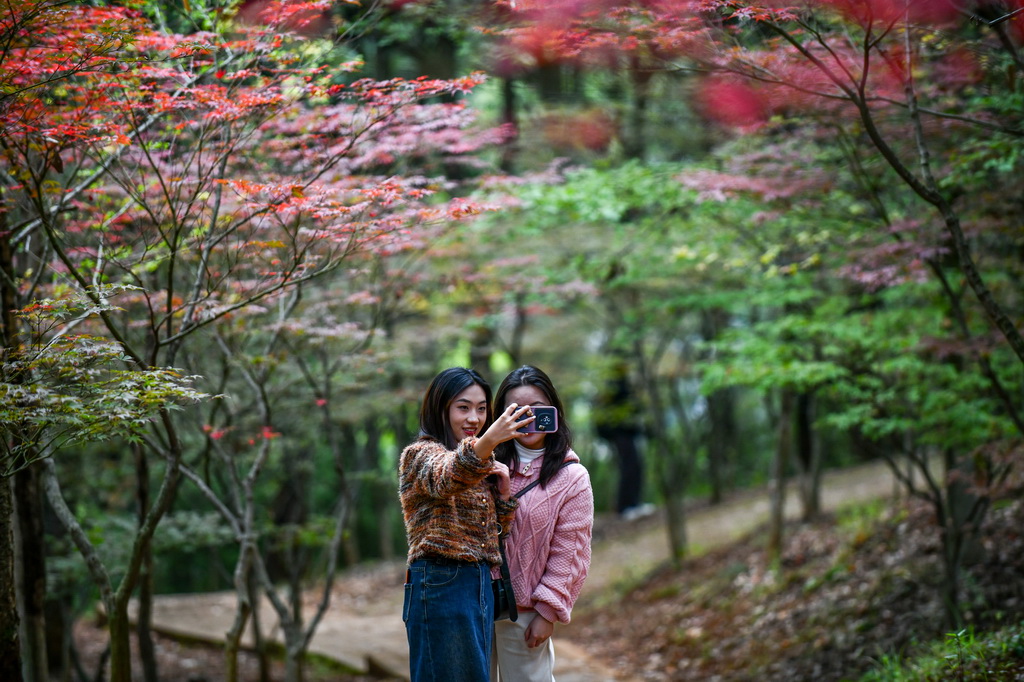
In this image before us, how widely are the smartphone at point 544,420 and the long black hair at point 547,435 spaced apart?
150 mm

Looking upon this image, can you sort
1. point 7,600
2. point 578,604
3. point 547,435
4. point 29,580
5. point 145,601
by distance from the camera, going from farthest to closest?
point 578,604 < point 145,601 < point 29,580 < point 7,600 < point 547,435

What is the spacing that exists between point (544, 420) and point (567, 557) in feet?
1.79

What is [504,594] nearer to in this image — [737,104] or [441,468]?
[441,468]

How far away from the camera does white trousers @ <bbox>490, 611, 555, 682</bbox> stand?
9.95 ft

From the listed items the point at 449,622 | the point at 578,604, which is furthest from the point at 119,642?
the point at 578,604

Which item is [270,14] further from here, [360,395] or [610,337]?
[610,337]

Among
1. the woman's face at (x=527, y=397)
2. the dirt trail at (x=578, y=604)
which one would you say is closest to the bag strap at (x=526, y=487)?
the woman's face at (x=527, y=397)

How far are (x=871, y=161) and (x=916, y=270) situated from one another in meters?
0.78

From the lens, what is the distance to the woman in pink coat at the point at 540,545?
118 inches

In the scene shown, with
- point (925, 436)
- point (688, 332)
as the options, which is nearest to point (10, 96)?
point (925, 436)

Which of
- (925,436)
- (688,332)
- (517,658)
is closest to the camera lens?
(517,658)

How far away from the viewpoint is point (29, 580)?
4141mm

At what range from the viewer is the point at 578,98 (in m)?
10.8

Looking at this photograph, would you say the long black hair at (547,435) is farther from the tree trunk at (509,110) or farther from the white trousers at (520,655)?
the tree trunk at (509,110)
